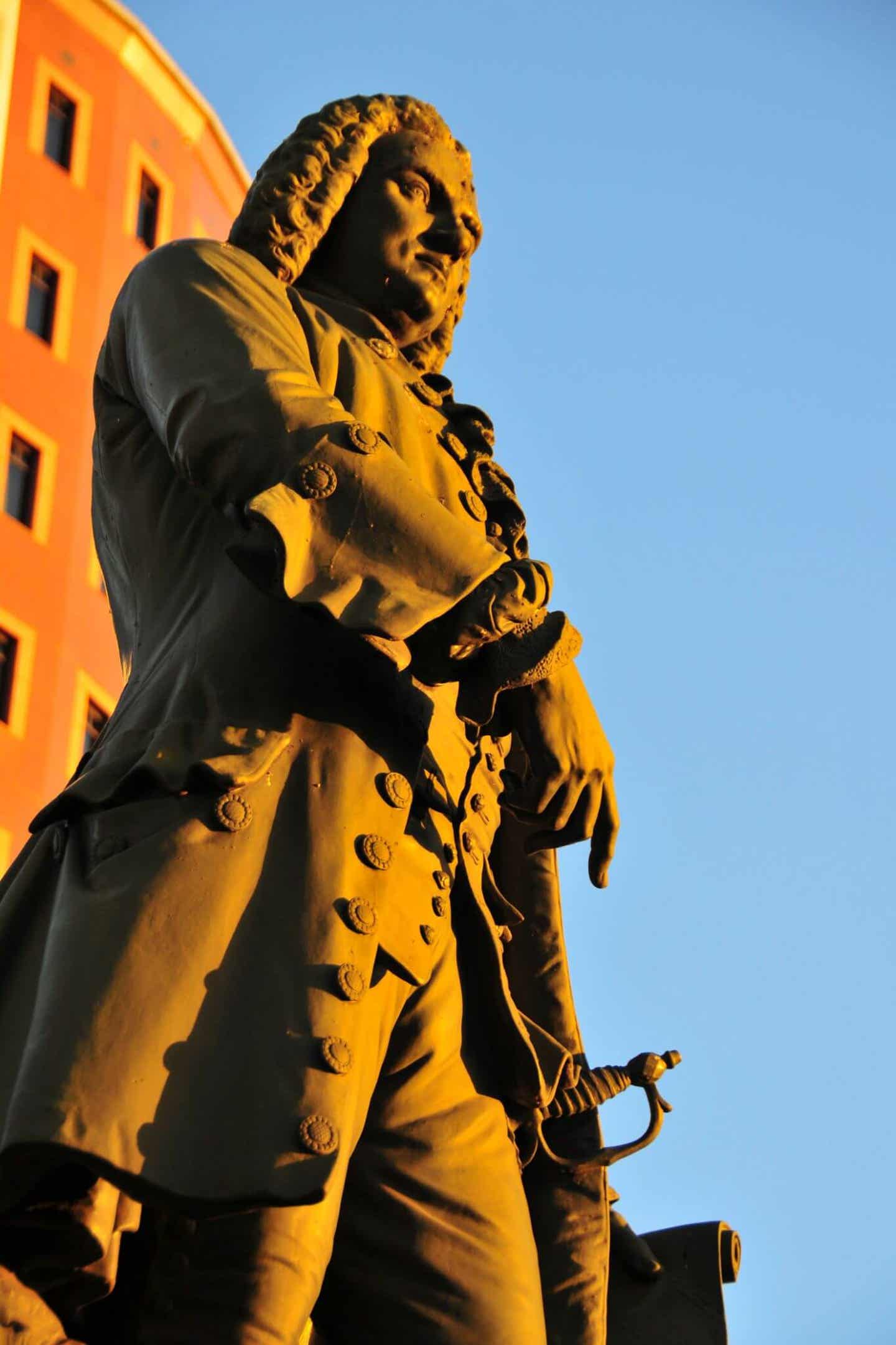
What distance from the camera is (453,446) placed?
544cm

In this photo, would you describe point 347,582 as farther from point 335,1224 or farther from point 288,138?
point 288,138

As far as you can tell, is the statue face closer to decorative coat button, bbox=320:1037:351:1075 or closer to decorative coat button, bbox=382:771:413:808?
decorative coat button, bbox=382:771:413:808

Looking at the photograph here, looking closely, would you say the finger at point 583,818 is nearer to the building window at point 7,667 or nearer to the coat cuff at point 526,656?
the coat cuff at point 526,656

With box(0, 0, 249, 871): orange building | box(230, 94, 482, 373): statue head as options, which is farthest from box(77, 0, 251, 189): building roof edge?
Result: box(230, 94, 482, 373): statue head

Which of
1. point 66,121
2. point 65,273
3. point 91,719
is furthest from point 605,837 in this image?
point 66,121

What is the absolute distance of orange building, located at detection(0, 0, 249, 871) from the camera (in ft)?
108

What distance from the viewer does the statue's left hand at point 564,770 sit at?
5117 mm

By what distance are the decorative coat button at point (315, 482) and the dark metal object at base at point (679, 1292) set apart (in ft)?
6.34

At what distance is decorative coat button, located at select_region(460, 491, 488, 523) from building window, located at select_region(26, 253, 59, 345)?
102ft

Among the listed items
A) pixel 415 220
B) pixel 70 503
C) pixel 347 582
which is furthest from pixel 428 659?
pixel 70 503

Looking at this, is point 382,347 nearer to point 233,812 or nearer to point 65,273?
point 233,812

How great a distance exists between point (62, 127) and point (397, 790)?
34.3m

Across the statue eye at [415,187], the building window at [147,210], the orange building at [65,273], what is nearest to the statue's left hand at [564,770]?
the statue eye at [415,187]

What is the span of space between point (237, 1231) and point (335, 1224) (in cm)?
31
